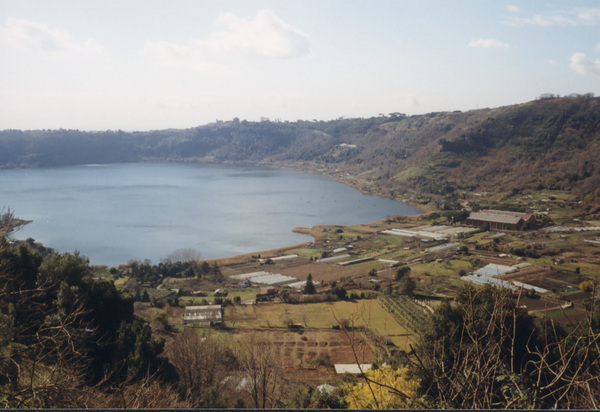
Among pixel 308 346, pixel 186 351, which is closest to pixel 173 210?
pixel 308 346

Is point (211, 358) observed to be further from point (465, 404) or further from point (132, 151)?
point (132, 151)

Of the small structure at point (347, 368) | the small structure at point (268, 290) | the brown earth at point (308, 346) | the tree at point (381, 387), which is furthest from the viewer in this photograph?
the small structure at point (268, 290)

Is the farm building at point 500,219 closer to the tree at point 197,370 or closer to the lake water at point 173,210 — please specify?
the lake water at point 173,210

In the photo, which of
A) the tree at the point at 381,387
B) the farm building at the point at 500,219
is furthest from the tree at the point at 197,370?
the farm building at the point at 500,219

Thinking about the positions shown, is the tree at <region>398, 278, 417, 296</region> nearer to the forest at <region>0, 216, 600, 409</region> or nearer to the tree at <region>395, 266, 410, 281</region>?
the tree at <region>395, 266, 410, 281</region>

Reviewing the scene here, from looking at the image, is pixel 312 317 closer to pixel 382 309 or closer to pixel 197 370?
pixel 382 309

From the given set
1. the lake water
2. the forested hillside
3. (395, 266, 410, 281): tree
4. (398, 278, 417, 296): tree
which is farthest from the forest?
the forested hillside
